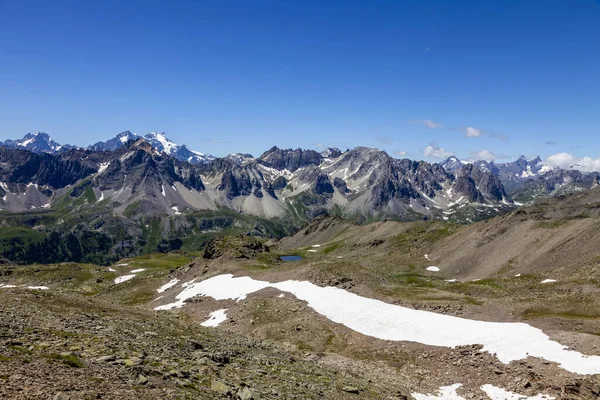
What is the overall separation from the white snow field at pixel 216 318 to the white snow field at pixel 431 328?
5.01 m

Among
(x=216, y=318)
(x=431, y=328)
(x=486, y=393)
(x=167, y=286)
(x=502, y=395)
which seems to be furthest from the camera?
(x=167, y=286)

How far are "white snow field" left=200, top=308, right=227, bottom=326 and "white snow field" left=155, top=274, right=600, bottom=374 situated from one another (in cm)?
501

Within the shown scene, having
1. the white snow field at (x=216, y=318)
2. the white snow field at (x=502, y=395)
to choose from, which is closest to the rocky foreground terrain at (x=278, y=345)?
the white snow field at (x=502, y=395)

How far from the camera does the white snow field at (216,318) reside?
63.3 m

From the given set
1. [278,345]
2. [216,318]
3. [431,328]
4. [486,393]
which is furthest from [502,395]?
[216,318]

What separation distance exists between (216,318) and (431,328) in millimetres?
35013

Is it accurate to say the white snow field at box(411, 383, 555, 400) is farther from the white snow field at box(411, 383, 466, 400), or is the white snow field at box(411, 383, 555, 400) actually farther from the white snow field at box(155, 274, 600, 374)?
the white snow field at box(155, 274, 600, 374)

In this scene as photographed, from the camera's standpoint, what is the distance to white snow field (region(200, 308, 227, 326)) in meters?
63.3

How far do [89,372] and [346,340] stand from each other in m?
33.4

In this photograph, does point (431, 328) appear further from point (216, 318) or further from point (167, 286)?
point (167, 286)

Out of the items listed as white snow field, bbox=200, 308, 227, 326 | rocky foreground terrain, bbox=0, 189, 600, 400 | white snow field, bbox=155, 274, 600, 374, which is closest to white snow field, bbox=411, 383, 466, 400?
rocky foreground terrain, bbox=0, 189, 600, 400

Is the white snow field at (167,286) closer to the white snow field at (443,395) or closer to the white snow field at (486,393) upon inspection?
the white snow field at (443,395)

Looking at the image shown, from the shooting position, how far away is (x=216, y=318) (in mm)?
65062

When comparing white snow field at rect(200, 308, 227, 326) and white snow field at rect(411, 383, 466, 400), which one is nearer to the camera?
white snow field at rect(411, 383, 466, 400)
